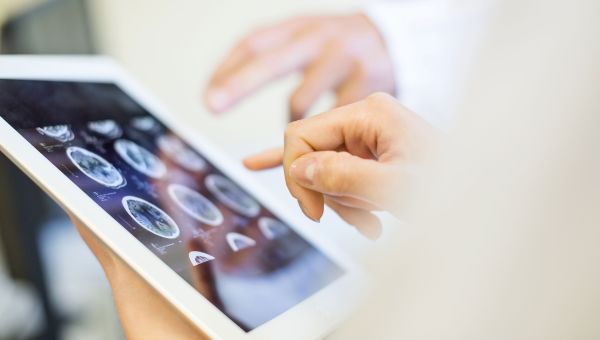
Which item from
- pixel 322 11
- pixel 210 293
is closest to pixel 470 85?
pixel 210 293

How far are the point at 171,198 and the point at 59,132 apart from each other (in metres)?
0.10

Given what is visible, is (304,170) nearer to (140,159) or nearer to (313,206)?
(313,206)

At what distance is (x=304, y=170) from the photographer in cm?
34

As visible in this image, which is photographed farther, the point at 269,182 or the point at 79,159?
the point at 269,182

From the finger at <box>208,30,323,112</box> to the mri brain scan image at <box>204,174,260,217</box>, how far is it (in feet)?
0.34

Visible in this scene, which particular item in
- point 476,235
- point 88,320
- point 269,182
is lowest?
point 88,320

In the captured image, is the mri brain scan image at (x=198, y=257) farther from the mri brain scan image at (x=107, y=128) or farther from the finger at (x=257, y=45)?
the finger at (x=257, y=45)

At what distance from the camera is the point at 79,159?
15.4 inches

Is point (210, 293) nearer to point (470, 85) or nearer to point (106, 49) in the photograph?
point (470, 85)

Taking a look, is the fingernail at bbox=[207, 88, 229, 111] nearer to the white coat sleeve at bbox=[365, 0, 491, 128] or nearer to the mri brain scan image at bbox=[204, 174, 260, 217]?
the mri brain scan image at bbox=[204, 174, 260, 217]

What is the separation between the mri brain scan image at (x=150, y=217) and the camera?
0.37 m

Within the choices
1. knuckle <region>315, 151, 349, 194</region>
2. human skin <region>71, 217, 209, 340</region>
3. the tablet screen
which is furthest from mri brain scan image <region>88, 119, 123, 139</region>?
knuckle <region>315, 151, 349, 194</region>

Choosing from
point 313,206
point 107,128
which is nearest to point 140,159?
point 107,128

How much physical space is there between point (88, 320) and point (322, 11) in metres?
0.72
